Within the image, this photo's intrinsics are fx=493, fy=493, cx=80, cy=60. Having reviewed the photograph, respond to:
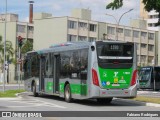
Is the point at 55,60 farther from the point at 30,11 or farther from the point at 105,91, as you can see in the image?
the point at 30,11

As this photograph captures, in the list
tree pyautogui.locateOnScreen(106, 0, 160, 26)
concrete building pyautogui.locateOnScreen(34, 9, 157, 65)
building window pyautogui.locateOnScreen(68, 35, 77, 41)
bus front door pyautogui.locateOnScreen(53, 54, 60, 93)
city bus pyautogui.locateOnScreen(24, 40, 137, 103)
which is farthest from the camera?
building window pyautogui.locateOnScreen(68, 35, 77, 41)

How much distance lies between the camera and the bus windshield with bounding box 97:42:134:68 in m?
24.5

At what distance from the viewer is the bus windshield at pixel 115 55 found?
2447 cm

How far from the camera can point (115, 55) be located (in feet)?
81.0

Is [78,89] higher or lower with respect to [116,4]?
lower

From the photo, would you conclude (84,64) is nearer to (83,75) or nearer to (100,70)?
(83,75)

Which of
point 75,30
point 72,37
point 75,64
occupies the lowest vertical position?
point 75,64

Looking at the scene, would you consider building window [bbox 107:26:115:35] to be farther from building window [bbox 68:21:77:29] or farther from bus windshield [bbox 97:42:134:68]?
bus windshield [bbox 97:42:134:68]

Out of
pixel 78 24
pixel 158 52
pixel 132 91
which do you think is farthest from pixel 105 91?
pixel 158 52

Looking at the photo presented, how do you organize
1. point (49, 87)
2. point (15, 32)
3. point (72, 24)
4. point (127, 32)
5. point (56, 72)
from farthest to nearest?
point (127, 32)
point (15, 32)
point (72, 24)
point (49, 87)
point (56, 72)

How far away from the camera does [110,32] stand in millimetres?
111562

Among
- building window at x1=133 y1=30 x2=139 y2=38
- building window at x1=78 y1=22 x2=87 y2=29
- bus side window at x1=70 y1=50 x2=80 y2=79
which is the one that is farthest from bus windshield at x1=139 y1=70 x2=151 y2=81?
building window at x1=133 y1=30 x2=139 y2=38

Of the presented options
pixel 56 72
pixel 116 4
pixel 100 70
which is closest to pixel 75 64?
pixel 100 70

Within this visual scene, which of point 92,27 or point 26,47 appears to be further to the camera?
point 92,27
